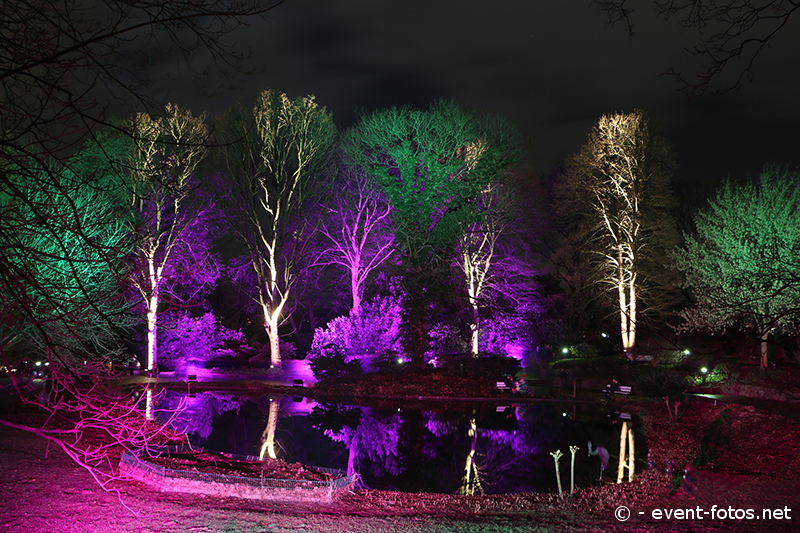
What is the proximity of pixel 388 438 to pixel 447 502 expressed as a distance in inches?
259

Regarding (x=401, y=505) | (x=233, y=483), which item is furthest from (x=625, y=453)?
(x=233, y=483)

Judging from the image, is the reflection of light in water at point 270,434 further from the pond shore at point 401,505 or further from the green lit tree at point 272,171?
the green lit tree at point 272,171

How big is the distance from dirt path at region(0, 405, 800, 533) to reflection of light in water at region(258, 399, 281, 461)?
3.83 metres

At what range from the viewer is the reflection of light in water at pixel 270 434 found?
555 inches

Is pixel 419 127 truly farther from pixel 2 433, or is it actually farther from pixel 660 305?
pixel 2 433

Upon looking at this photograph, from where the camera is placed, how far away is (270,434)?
53.4 ft

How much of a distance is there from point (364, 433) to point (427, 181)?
12.9 meters

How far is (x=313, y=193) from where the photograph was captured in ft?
101

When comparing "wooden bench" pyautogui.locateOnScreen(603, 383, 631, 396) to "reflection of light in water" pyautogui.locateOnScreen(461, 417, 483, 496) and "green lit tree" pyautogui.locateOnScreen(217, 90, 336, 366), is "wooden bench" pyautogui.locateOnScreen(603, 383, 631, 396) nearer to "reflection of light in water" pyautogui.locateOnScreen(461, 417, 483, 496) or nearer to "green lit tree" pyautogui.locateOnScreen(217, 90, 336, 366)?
Result: "reflection of light in water" pyautogui.locateOnScreen(461, 417, 483, 496)

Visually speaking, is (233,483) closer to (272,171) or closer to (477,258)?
(272,171)

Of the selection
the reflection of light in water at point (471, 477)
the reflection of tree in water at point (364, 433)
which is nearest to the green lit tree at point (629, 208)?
the reflection of tree in water at point (364, 433)

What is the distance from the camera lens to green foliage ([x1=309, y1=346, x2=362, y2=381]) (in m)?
24.7

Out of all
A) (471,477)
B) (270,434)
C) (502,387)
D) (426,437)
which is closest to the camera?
(471,477)

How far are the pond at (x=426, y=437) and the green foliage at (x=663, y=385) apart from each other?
6.56 feet
